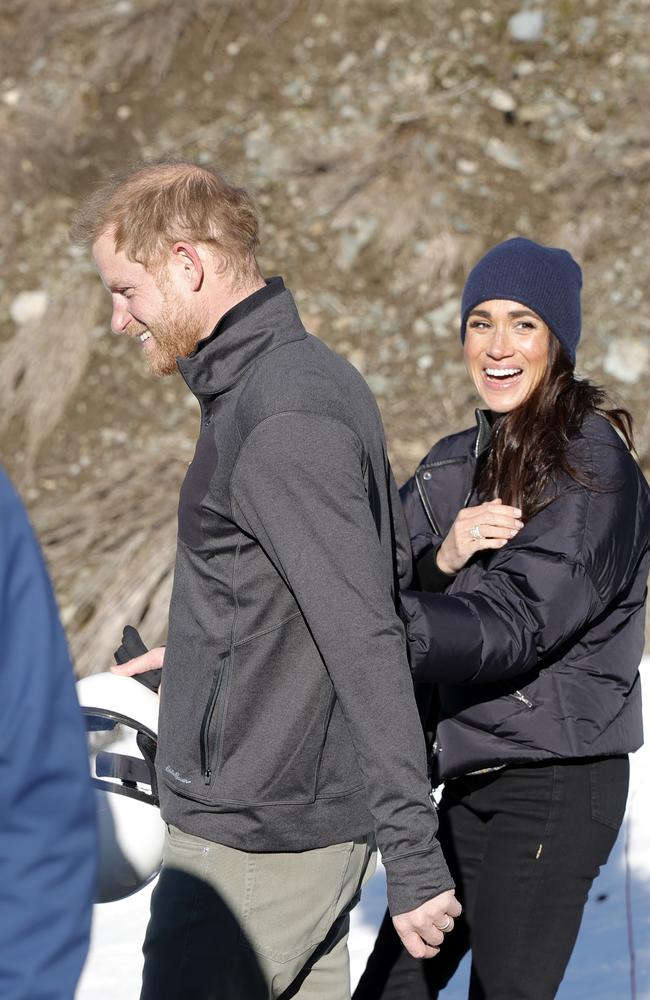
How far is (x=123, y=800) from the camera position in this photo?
212cm

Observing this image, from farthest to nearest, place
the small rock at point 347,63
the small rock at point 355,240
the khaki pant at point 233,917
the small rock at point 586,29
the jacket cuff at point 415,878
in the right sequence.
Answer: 1. the small rock at point 347,63
2. the small rock at point 586,29
3. the small rock at point 355,240
4. the khaki pant at point 233,917
5. the jacket cuff at point 415,878

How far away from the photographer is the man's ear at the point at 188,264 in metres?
1.81

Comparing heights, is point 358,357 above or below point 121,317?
below

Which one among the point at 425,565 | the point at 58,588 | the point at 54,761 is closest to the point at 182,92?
the point at 58,588

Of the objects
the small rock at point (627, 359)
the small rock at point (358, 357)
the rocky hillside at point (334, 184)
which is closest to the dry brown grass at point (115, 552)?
the rocky hillside at point (334, 184)

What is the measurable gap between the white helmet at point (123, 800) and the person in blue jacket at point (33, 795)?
3.25ft

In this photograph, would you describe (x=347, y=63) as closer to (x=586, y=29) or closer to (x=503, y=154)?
(x=503, y=154)

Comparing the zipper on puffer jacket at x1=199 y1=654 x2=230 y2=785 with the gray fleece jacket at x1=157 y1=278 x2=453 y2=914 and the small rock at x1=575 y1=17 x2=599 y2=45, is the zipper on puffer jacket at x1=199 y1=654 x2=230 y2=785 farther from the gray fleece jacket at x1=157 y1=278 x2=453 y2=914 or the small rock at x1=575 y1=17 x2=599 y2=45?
the small rock at x1=575 y1=17 x2=599 y2=45

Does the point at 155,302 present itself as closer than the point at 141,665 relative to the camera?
Yes

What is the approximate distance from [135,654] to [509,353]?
0.93 metres

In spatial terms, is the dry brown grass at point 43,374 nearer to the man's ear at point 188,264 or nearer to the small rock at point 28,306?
the small rock at point 28,306

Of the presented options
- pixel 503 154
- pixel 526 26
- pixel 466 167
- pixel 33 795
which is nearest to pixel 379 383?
pixel 466 167

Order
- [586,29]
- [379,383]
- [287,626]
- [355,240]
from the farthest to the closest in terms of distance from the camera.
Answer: [586,29] < [355,240] < [379,383] < [287,626]

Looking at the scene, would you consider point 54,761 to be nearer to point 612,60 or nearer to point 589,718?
point 589,718
